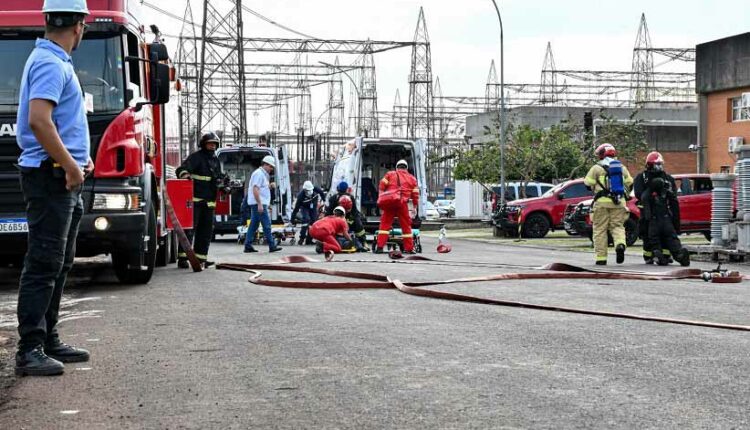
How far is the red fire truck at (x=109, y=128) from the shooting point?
1116 centimetres

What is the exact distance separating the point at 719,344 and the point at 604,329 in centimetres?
94

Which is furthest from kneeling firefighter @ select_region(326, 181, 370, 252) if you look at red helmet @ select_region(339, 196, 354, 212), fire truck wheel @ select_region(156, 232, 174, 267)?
fire truck wheel @ select_region(156, 232, 174, 267)

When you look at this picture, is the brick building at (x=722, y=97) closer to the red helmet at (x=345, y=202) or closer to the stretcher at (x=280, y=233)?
the stretcher at (x=280, y=233)

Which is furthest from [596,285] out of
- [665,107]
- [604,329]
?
[665,107]

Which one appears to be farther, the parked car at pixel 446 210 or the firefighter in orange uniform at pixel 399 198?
the parked car at pixel 446 210

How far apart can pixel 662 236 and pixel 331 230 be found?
590 centimetres

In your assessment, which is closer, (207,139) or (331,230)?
(207,139)

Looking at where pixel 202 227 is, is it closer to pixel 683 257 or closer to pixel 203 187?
pixel 203 187

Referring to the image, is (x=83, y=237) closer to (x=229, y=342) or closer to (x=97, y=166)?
(x=97, y=166)

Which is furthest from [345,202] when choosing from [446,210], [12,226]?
[446,210]

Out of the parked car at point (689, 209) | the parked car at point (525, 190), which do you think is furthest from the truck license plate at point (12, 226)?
the parked car at point (525, 190)

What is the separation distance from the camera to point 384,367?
20.5 ft

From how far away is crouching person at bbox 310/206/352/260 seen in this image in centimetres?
2017

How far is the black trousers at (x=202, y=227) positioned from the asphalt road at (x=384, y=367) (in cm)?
506
